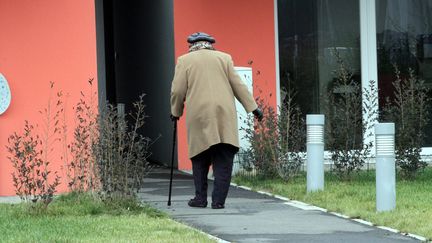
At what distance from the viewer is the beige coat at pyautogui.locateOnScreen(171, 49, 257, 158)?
27.9ft

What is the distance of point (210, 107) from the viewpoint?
27.9 feet

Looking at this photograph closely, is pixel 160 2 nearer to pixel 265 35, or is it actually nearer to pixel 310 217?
pixel 265 35

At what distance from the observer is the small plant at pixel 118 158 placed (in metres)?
8.27

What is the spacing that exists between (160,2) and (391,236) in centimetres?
805

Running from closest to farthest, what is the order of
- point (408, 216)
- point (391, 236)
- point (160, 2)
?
point (391, 236) → point (408, 216) → point (160, 2)

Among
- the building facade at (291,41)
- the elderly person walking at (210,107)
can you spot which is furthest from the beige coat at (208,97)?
the building facade at (291,41)

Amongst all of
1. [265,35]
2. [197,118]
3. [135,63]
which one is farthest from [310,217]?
[135,63]

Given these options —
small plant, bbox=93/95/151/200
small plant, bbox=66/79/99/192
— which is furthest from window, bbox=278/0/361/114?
small plant, bbox=93/95/151/200

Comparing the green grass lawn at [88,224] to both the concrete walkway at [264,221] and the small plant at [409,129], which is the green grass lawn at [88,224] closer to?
the concrete walkway at [264,221]

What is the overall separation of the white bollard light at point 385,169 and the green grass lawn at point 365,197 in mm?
124

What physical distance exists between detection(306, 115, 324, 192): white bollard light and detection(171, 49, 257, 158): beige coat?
143 centimetres

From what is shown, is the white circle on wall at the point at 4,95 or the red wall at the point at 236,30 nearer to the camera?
the white circle on wall at the point at 4,95

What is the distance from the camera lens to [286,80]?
13.3 meters

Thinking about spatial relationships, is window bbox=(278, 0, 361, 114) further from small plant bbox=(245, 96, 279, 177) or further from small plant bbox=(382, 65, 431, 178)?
small plant bbox=(382, 65, 431, 178)
